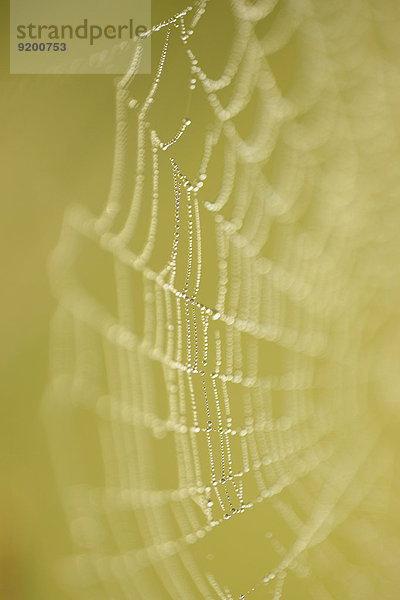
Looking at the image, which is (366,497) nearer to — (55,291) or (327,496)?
(327,496)

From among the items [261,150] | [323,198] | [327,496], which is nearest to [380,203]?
[323,198]

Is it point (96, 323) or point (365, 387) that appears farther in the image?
point (365, 387)

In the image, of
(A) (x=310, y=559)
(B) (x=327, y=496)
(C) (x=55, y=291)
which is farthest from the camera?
(B) (x=327, y=496)

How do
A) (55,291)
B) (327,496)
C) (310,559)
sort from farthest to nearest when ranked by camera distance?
(327,496) < (310,559) < (55,291)

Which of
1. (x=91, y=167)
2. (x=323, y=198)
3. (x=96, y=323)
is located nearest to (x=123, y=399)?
(x=96, y=323)

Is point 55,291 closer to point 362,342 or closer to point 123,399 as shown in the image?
point 123,399

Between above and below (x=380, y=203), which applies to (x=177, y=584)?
below

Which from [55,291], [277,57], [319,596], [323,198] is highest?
[277,57]
